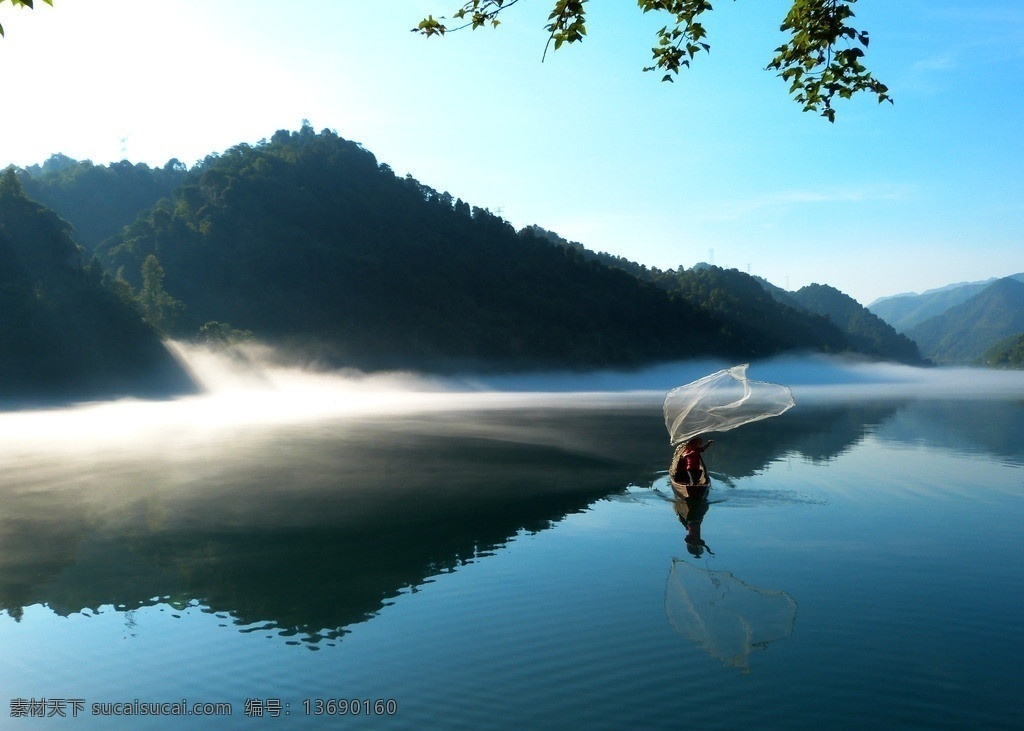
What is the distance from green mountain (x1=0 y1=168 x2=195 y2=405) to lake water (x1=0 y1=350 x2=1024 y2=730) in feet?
146

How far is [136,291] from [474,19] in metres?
117

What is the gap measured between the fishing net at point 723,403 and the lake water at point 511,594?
2448 millimetres

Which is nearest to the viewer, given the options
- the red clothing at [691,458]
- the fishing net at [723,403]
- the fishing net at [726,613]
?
the fishing net at [726,613]

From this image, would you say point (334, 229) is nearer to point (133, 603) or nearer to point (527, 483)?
point (527, 483)

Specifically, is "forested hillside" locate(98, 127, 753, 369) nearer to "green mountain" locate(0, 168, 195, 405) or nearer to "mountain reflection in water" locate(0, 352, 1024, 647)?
"green mountain" locate(0, 168, 195, 405)

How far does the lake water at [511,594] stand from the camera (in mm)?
11016

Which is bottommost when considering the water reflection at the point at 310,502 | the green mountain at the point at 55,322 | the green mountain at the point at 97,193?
the water reflection at the point at 310,502

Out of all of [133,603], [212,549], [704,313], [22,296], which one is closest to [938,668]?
[133,603]

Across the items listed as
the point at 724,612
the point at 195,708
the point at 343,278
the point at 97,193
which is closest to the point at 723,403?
the point at 724,612

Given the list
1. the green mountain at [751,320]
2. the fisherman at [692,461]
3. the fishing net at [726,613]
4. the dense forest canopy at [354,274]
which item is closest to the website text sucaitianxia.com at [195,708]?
the fishing net at [726,613]

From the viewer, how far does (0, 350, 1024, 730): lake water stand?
11016 mm

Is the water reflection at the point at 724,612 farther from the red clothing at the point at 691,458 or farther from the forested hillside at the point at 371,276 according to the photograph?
the forested hillside at the point at 371,276

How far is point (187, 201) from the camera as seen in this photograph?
434ft

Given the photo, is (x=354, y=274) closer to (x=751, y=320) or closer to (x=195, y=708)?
(x=751, y=320)
